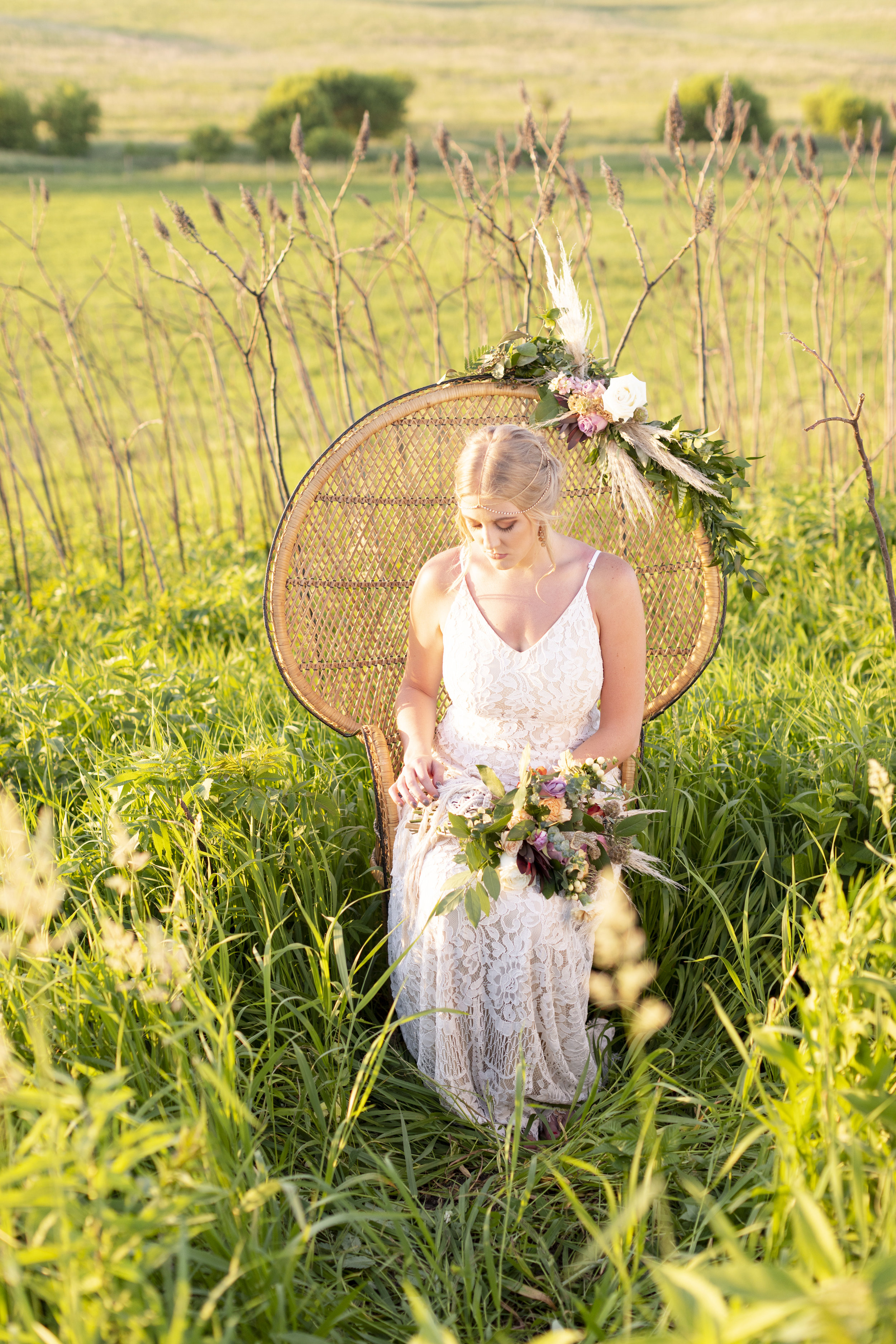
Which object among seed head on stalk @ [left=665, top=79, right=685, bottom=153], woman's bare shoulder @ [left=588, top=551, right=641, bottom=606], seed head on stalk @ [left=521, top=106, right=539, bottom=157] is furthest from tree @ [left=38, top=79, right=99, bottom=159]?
woman's bare shoulder @ [left=588, top=551, right=641, bottom=606]

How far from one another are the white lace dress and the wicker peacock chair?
0.75 ft

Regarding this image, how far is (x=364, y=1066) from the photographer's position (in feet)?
4.91

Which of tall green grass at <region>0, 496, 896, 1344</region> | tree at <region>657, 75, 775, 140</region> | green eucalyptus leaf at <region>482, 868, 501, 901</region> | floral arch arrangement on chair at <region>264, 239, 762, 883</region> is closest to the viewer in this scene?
tall green grass at <region>0, 496, 896, 1344</region>

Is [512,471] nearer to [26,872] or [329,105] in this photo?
[26,872]

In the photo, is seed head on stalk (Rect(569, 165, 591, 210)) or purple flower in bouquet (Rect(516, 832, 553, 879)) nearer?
purple flower in bouquet (Rect(516, 832, 553, 879))

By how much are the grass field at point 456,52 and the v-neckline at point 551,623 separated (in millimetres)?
23312

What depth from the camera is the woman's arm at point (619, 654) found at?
214 cm

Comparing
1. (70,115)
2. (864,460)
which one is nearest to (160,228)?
(864,460)

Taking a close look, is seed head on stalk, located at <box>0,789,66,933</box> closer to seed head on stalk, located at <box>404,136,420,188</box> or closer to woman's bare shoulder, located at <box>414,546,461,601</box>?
woman's bare shoulder, located at <box>414,546,461,601</box>

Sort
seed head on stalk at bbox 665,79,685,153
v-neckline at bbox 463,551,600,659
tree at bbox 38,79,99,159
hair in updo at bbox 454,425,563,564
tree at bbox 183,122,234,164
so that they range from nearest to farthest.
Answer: hair in updo at bbox 454,425,563,564, v-neckline at bbox 463,551,600,659, seed head on stalk at bbox 665,79,685,153, tree at bbox 183,122,234,164, tree at bbox 38,79,99,159

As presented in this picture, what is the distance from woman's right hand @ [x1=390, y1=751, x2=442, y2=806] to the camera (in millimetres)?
2055

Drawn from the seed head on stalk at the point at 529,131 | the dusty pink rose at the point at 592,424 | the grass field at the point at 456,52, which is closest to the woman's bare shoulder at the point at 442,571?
the dusty pink rose at the point at 592,424

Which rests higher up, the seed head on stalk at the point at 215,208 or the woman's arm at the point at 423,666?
the seed head on stalk at the point at 215,208

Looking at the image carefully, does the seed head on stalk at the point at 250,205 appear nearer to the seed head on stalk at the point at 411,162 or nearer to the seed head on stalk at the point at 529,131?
the seed head on stalk at the point at 411,162
